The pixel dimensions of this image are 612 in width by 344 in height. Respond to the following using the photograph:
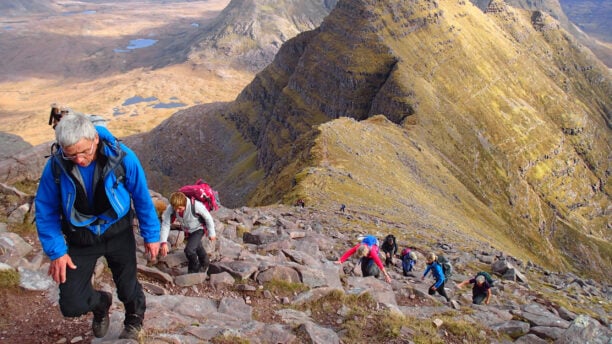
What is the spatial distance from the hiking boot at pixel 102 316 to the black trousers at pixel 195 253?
4.20m

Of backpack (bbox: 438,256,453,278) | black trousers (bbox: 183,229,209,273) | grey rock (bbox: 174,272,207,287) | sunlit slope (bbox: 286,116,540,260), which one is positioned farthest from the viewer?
sunlit slope (bbox: 286,116,540,260)

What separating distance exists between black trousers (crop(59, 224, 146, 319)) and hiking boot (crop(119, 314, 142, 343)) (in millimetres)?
381

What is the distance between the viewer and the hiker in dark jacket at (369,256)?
16844mm

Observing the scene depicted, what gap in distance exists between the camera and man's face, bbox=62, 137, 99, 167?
6.47 meters

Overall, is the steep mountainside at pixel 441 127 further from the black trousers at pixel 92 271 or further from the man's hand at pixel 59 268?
the man's hand at pixel 59 268

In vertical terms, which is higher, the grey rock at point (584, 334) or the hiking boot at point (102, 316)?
the hiking boot at point (102, 316)

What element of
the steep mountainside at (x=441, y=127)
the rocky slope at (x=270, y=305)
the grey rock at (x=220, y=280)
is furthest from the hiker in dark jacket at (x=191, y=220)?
the steep mountainside at (x=441, y=127)

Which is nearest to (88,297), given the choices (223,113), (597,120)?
(223,113)

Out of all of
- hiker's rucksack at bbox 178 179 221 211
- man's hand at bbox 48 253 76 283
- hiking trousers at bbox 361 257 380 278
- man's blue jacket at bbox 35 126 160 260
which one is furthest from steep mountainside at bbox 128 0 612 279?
man's hand at bbox 48 253 76 283

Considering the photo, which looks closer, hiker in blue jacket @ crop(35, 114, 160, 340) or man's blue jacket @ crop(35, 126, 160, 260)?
hiker in blue jacket @ crop(35, 114, 160, 340)

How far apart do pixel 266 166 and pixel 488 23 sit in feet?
402

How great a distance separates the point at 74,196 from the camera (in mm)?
6859

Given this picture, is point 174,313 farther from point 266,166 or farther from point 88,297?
point 266,166

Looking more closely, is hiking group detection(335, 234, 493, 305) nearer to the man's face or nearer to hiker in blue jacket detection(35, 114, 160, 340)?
hiker in blue jacket detection(35, 114, 160, 340)
